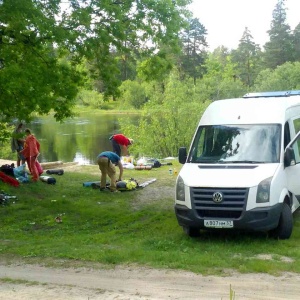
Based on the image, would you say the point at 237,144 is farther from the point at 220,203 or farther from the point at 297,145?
the point at 220,203

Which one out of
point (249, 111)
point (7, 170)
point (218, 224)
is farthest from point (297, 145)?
point (7, 170)

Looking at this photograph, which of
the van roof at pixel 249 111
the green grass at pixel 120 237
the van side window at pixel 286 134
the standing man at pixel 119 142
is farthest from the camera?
the standing man at pixel 119 142

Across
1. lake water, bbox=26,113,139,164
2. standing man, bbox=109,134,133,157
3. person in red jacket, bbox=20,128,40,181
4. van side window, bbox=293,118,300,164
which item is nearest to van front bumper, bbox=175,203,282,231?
van side window, bbox=293,118,300,164

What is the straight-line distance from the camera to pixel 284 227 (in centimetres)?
903

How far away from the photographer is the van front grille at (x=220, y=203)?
8711 millimetres

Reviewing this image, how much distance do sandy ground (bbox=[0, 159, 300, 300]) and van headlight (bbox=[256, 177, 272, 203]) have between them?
1962 mm

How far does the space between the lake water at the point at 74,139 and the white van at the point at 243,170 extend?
27.9 m

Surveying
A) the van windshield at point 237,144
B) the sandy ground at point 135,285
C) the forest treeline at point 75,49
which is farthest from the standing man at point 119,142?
the sandy ground at point 135,285

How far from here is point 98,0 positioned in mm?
13367

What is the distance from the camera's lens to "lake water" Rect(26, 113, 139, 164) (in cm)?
4267

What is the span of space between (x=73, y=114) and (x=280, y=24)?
69404mm

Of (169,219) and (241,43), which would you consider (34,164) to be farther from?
(241,43)

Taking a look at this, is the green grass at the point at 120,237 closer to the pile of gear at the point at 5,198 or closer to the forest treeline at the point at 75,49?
the pile of gear at the point at 5,198

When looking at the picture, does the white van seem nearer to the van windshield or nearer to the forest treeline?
the van windshield
